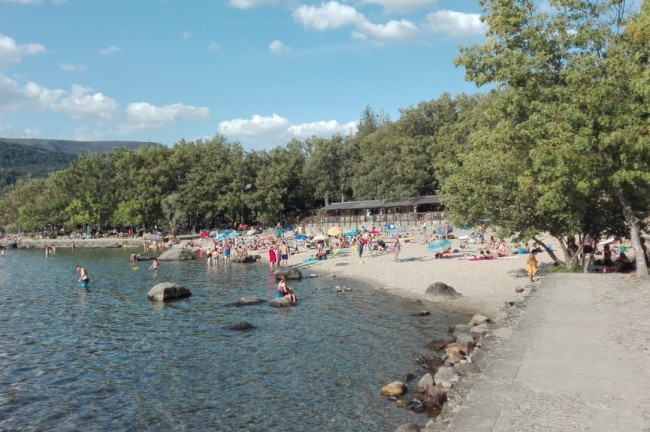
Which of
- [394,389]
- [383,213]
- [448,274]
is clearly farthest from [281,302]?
[383,213]

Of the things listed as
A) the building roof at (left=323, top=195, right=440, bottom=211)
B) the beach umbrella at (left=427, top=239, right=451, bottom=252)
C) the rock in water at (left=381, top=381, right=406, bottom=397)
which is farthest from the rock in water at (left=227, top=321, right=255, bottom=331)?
the building roof at (left=323, top=195, right=440, bottom=211)

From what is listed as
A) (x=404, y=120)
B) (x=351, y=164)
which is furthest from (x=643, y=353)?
(x=351, y=164)

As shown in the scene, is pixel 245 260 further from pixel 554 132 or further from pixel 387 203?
Answer: pixel 554 132

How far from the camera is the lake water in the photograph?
1138 centimetres

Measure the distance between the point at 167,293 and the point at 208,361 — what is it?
38.8 ft

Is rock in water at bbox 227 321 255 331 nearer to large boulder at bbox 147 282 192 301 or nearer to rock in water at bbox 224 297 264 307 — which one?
rock in water at bbox 224 297 264 307

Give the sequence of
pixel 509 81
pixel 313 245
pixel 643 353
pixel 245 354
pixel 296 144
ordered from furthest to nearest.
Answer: pixel 296 144, pixel 313 245, pixel 509 81, pixel 245 354, pixel 643 353

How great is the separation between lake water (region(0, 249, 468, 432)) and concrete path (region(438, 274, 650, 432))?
8.73 ft

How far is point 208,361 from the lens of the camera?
15.5m

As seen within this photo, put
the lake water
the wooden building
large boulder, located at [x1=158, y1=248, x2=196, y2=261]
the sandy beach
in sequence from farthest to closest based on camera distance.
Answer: the wooden building, large boulder, located at [x1=158, y1=248, x2=196, y2=261], the sandy beach, the lake water

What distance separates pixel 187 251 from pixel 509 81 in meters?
40.1

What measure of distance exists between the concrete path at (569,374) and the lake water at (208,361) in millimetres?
2661

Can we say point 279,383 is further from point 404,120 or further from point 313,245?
point 404,120

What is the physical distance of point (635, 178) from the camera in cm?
1775
